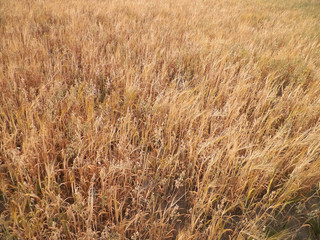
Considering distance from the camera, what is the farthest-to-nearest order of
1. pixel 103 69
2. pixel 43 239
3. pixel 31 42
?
pixel 31 42 < pixel 103 69 < pixel 43 239

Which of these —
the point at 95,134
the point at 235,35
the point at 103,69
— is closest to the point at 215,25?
the point at 235,35

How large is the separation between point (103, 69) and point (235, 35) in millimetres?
2866

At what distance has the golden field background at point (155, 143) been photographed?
1048 mm

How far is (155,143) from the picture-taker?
1358 mm

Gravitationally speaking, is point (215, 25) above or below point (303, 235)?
above

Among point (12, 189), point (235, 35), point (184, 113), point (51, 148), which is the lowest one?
point (12, 189)

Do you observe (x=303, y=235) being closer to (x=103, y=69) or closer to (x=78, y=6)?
(x=103, y=69)

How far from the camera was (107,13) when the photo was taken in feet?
15.1

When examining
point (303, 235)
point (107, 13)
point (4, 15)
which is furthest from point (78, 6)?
point (303, 235)

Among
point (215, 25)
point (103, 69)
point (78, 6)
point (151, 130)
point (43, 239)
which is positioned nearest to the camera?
point (43, 239)

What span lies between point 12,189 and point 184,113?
4.43ft

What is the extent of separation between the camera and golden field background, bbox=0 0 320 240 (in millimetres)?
1048

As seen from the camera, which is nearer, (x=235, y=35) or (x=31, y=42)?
(x=31, y=42)

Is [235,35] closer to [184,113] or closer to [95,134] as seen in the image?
[184,113]
